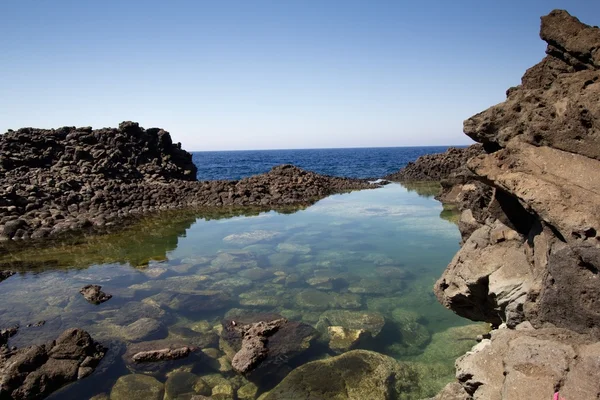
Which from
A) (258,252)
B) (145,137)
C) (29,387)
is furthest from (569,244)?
(145,137)

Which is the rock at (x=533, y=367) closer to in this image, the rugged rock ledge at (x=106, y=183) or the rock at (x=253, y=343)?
the rock at (x=253, y=343)

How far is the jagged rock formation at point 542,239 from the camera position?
4730mm

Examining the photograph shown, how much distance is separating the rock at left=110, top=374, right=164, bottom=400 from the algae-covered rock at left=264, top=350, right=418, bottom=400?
2542mm

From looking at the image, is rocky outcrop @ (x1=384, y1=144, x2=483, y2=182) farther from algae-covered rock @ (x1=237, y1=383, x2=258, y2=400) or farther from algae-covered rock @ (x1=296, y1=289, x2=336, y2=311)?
algae-covered rock @ (x1=237, y1=383, x2=258, y2=400)

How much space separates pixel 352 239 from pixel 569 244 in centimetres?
1643

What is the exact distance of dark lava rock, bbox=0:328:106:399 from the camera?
8344 mm

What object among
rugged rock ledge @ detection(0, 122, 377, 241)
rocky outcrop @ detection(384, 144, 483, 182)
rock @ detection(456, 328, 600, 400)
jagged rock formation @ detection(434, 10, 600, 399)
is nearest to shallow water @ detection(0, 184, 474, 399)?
jagged rock formation @ detection(434, 10, 600, 399)

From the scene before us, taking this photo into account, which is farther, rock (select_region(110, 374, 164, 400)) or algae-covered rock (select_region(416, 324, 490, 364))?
algae-covered rock (select_region(416, 324, 490, 364))

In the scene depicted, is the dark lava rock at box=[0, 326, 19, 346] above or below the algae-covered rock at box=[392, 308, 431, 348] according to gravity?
below

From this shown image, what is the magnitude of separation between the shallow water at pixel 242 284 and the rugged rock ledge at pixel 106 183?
6.35 meters

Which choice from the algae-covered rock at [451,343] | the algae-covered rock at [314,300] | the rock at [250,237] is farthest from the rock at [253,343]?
the rock at [250,237]

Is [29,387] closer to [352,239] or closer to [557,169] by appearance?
[557,169]

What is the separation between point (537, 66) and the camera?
7520mm

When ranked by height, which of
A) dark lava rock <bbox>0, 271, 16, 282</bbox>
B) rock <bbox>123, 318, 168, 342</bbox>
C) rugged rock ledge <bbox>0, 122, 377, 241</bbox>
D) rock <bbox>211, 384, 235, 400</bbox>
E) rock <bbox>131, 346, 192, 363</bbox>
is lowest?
dark lava rock <bbox>0, 271, 16, 282</bbox>
